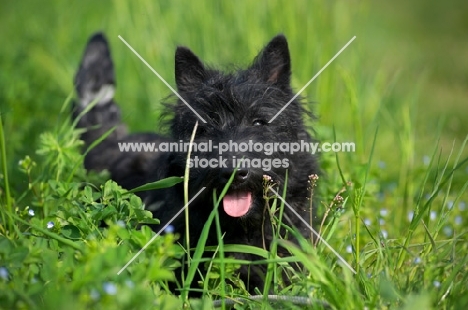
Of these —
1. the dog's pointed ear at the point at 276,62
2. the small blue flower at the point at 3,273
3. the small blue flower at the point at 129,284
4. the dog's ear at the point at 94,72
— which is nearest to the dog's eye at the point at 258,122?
the dog's pointed ear at the point at 276,62

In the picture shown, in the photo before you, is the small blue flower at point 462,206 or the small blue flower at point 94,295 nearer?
the small blue flower at point 94,295

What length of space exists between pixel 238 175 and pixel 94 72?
2.76 m

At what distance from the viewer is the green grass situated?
2338 millimetres

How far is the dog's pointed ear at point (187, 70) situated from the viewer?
12.2 ft

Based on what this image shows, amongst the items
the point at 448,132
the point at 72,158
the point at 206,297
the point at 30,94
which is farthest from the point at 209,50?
the point at 206,297

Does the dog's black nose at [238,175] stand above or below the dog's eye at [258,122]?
below

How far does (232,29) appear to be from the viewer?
6.12 metres

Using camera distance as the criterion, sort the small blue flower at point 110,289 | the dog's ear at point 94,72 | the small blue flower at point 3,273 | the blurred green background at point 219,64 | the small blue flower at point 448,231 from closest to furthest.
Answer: the small blue flower at point 110,289 < the small blue flower at point 3,273 < the small blue flower at point 448,231 < the dog's ear at point 94,72 < the blurred green background at point 219,64

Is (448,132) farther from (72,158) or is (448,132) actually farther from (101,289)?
(101,289)

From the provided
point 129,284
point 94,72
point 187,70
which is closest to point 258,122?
point 187,70

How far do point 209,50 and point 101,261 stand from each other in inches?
165

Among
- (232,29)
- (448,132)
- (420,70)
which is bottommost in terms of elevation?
(448,132)

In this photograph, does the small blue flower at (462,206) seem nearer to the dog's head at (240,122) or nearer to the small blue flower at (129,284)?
the dog's head at (240,122)

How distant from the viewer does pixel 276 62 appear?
3799mm
